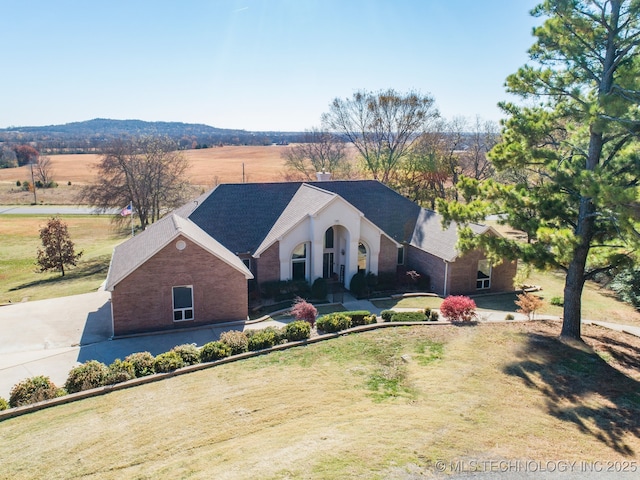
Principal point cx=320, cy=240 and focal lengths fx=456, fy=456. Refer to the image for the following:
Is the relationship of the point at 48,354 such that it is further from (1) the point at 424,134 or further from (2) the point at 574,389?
(1) the point at 424,134

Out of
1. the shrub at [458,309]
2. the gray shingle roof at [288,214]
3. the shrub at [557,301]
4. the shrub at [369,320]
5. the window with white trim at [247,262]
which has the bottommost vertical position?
the shrub at [557,301]

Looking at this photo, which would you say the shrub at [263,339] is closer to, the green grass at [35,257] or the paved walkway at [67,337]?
the paved walkway at [67,337]

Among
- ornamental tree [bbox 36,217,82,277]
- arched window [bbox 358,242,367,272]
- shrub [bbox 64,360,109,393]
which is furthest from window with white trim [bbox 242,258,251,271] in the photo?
ornamental tree [bbox 36,217,82,277]

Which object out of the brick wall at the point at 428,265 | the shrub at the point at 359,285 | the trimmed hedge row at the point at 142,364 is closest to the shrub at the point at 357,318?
the trimmed hedge row at the point at 142,364

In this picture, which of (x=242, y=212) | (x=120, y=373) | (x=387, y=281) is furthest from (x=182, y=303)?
(x=387, y=281)

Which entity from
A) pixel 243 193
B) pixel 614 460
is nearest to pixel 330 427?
pixel 614 460

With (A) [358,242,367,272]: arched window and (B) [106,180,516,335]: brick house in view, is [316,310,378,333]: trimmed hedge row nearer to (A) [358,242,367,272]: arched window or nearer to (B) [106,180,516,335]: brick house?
(B) [106,180,516,335]: brick house

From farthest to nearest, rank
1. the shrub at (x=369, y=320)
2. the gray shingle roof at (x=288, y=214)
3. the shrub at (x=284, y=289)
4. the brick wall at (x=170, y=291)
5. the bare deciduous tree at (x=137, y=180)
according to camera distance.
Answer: the bare deciduous tree at (x=137, y=180), the gray shingle roof at (x=288, y=214), the shrub at (x=284, y=289), the brick wall at (x=170, y=291), the shrub at (x=369, y=320)
